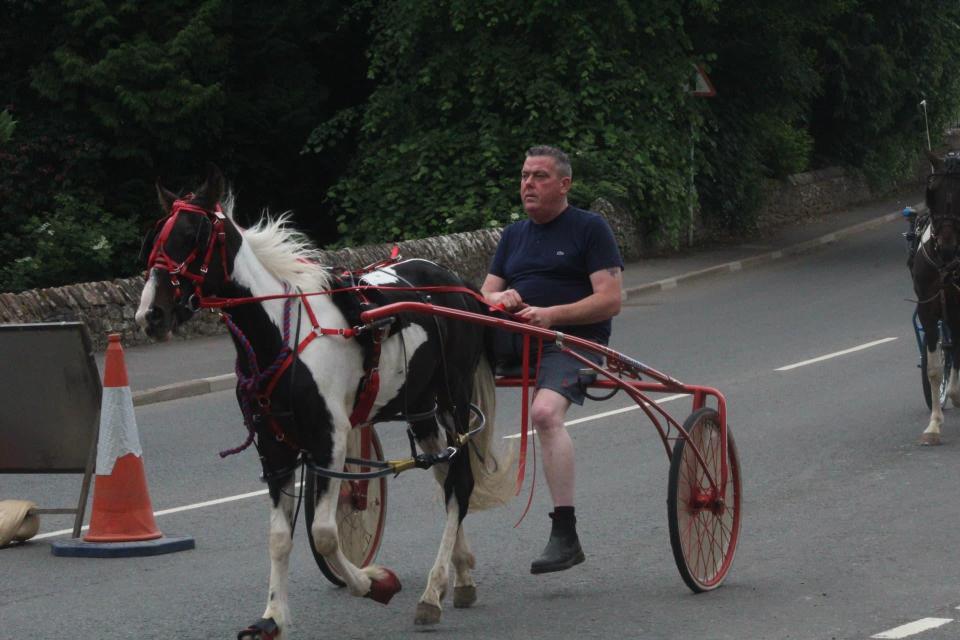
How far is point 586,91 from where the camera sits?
1029 inches

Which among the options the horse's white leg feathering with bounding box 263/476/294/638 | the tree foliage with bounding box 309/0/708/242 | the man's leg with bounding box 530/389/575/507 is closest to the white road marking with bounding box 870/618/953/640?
the man's leg with bounding box 530/389/575/507

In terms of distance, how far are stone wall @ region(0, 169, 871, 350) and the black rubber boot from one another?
4526 millimetres

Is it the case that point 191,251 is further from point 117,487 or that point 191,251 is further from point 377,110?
A: point 377,110

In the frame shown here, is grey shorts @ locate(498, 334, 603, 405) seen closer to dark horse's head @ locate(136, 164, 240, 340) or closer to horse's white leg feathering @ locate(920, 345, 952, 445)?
dark horse's head @ locate(136, 164, 240, 340)

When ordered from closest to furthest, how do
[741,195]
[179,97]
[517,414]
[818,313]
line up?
[517,414]
[818,313]
[179,97]
[741,195]

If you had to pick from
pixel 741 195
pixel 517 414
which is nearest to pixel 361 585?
pixel 517 414

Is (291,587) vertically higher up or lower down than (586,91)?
lower down

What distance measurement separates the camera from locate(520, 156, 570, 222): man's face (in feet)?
24.8

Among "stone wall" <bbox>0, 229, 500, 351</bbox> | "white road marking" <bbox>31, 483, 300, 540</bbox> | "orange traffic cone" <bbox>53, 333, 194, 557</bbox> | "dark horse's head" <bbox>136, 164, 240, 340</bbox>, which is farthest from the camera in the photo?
"stone wall" <bbox>0, 229, 500, 351</bbox>

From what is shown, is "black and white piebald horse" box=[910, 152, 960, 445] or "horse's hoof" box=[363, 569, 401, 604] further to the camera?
"black and white piebald horse" box=[910, 152, 960, 445]

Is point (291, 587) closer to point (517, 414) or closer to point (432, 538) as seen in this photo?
point (432, 538)

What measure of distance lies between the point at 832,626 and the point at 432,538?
8.85ft

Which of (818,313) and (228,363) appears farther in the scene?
(818,313)

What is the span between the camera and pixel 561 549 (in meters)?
7.12
